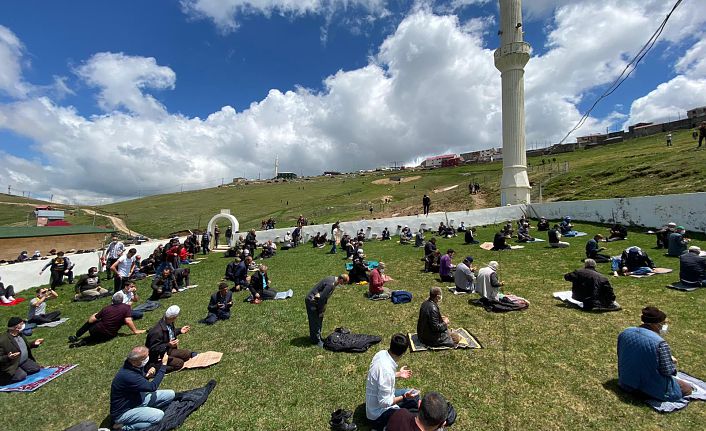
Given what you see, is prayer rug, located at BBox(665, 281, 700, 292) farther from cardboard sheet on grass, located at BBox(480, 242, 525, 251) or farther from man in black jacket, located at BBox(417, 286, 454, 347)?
cardboard sheet on grass, located at BBox(480, 242, 525, 251)

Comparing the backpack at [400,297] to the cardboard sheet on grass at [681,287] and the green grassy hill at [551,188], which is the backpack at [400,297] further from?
the green grassy hill at [551,188]

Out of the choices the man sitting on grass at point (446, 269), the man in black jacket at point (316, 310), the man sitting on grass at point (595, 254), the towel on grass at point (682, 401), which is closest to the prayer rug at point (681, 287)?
the man sitting on grass at point (595, 254)

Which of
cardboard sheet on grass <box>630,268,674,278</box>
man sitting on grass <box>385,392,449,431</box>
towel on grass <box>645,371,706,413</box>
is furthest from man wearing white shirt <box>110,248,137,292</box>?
cardboard sheet on grass <box>630,268,674,278</box>

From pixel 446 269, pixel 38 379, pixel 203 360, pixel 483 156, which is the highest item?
pixel 483 156

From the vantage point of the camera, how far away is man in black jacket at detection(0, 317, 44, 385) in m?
7.45

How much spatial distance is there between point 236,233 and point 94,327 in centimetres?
2179

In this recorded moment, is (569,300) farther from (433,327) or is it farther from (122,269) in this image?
(122,269)

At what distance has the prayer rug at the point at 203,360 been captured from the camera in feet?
25.6

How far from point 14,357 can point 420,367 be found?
352 inches

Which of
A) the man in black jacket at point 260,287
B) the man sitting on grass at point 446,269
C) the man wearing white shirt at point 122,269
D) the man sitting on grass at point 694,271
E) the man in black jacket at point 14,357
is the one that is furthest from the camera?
the man wearing white shirt at point 122,269

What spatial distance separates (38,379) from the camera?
7.66 meters

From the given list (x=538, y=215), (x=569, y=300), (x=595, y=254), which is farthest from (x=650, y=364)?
(x=538, y=215)

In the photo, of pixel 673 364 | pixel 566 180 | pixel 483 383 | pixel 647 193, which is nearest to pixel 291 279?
pixel 483 383

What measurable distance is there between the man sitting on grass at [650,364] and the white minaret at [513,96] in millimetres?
30029
